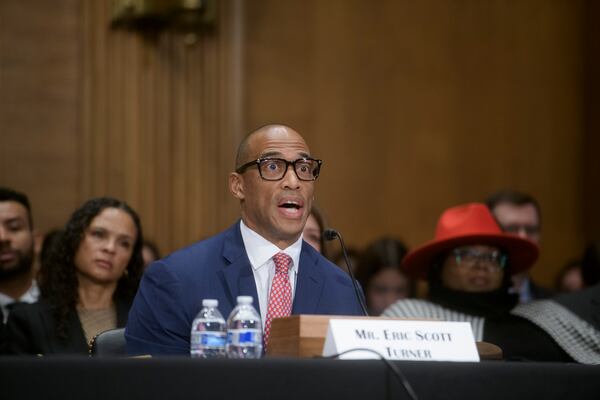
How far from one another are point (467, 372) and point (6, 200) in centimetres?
325

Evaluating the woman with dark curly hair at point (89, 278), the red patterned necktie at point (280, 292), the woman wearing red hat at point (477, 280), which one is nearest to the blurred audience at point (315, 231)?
the woman wearing red hat at point (477, 280)

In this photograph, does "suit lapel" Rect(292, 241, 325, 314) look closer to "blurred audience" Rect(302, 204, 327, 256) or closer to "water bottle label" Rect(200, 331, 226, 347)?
"water bottle label" Rect(200, 331, 226, 347)

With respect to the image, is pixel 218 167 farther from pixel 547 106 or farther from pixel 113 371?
pixel 113 371

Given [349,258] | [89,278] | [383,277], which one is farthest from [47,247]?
[383,277]

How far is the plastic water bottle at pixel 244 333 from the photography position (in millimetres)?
2523

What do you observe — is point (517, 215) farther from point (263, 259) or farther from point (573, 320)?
point (263, 259)

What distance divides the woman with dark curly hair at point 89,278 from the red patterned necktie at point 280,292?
1392mm

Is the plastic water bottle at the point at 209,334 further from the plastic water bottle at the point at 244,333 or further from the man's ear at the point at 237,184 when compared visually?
the man's ear at the point at 237,184

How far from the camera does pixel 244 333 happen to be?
2.52 m

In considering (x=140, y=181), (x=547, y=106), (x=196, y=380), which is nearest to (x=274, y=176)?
(x=196, y=380)

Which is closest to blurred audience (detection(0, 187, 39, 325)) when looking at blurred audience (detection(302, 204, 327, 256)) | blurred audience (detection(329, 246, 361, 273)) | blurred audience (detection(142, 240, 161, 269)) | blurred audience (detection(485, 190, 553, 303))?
blurred audience (detection(142, 240, 161, 269))

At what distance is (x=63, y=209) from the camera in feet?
18.7

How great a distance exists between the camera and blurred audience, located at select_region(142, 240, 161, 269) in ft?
17.4

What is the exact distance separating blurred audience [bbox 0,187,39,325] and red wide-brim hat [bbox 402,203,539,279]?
73.1 inches
